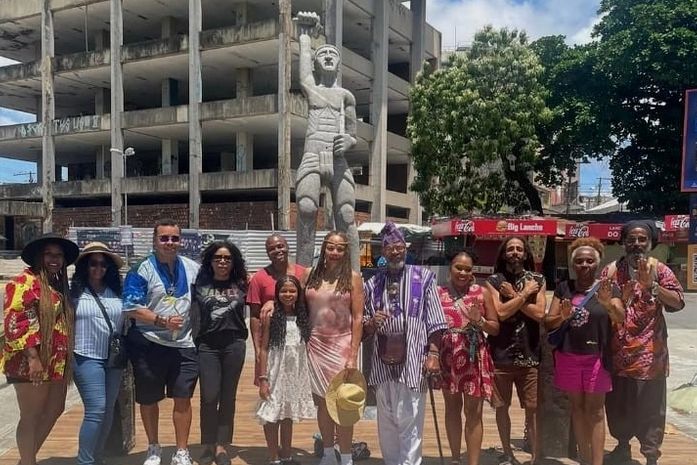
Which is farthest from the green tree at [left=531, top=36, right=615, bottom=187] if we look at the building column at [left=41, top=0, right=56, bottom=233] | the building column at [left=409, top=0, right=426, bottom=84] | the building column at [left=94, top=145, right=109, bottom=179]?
the building column at [left=41, top=0, right=56, bottom=233]

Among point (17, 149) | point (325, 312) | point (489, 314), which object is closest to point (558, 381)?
point (489, 314)

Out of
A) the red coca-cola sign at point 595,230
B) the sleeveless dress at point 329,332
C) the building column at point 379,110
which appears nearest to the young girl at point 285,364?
the sleeveless dress at point 329,332

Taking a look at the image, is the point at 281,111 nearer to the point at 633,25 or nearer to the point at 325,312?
the point at 633,25

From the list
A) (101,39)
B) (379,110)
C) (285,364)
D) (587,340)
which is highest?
(101,39)

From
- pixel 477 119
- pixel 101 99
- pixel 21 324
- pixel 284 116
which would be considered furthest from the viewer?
pixel 101 99

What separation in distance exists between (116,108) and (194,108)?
14.1 feet

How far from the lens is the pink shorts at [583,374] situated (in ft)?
11.9

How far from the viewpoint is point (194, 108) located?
2466 centimetres

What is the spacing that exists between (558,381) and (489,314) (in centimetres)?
67

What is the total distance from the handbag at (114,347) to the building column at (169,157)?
25.2 m

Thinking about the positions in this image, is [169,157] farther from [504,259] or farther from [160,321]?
[504,259]

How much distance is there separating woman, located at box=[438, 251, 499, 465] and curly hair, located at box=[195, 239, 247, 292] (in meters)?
1.32

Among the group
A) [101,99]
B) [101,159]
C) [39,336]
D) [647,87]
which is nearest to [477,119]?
[647,87]

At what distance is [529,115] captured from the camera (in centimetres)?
1989
